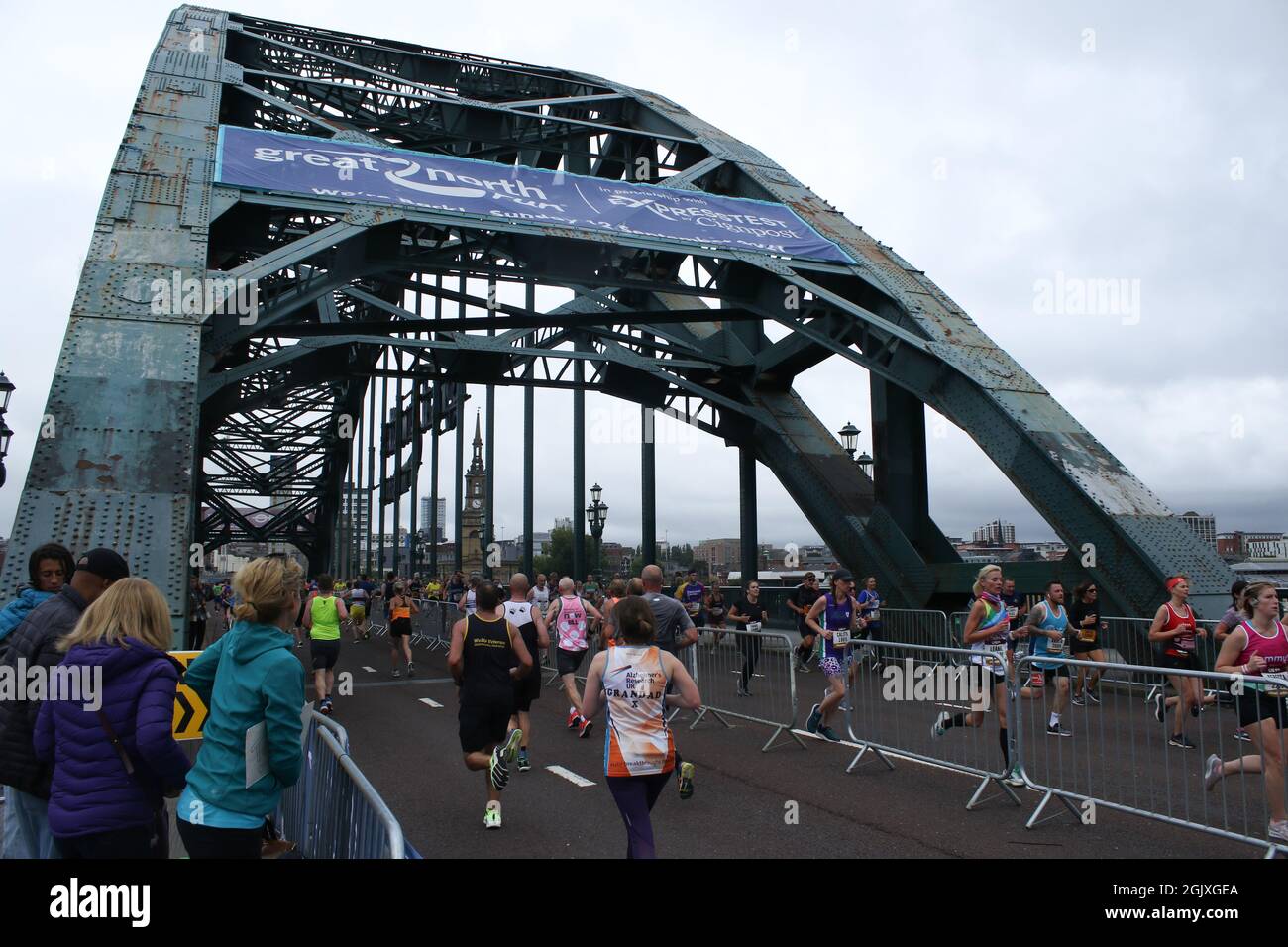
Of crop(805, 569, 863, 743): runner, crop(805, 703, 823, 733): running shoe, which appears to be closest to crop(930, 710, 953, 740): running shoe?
crop(805, 569, 863, 743): runner

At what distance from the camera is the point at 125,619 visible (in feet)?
11.5

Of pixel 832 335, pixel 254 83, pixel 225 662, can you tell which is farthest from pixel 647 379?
pixel 225 662

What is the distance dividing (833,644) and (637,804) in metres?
5.12

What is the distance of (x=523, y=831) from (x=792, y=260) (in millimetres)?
13394

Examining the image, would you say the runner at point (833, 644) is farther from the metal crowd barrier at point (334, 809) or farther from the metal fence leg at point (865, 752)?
the metal crowd barrier at point (334, 809)

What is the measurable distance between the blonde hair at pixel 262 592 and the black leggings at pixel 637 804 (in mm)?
1886

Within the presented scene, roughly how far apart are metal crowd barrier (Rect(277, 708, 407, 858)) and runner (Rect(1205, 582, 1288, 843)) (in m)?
5.18

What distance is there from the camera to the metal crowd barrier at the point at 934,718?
7.82m

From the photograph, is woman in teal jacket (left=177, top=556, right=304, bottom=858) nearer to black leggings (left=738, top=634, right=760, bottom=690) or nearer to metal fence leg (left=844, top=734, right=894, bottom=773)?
metal fence leg (left=844, top=734, right=894, bottom=773)

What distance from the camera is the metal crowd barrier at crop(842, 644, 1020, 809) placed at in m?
7.82

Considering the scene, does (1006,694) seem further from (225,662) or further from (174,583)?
(174,583)

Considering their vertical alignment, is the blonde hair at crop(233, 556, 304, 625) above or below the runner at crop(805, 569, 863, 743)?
above

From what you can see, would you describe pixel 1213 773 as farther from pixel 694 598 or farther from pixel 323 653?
pixel 694 598

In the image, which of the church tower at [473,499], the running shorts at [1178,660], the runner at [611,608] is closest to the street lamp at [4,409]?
the runner at [611,608]
